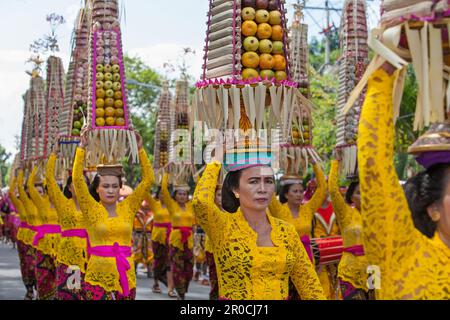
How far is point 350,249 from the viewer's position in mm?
7836

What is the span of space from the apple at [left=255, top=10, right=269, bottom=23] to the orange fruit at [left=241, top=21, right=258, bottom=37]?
0.07m

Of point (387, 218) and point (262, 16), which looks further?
point (262, 16)

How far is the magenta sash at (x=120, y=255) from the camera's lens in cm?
691

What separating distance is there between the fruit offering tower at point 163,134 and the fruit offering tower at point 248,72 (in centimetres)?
1030

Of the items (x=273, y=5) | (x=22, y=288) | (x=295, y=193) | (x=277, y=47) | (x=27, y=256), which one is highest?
(x=273, y=5)

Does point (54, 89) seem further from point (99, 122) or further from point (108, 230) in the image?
point (108, 230)

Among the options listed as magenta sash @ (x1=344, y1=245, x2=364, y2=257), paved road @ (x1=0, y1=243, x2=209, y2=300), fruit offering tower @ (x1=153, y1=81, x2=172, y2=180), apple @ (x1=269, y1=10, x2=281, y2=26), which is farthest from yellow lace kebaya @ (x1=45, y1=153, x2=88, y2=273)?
fruit offering tower @ (x1=153, y1=81, x2=172, y2=180)

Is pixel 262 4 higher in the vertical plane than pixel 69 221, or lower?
higher

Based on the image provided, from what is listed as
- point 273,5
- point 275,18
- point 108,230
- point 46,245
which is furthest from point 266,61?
point 46,245

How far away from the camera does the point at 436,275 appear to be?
8.50ft

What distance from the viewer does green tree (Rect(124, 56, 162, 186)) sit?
114ft

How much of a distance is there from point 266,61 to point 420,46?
8.79 ft
